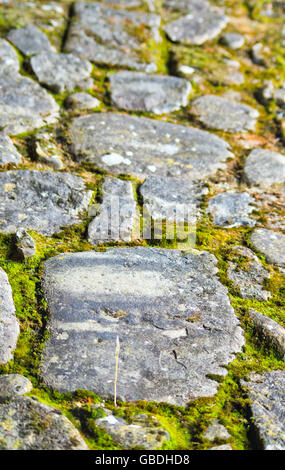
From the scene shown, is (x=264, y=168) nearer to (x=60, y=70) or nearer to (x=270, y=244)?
(x=270, y=244)

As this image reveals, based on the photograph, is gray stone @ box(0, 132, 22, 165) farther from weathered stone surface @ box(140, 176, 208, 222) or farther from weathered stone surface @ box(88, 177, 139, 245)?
weathered stone surface @ box(140, 176, 208, 222)

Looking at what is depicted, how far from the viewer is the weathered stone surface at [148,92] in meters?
3.40

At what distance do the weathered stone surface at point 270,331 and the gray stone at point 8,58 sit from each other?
2.57 m

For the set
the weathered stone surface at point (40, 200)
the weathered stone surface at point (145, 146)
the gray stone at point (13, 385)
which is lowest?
the gray stone at point (13, 385)

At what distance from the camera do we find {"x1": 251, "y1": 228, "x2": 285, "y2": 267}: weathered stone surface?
2.35 metres

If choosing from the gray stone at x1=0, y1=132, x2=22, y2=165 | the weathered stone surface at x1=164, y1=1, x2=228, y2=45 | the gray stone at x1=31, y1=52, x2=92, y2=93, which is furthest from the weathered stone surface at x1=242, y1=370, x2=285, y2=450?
the weathered stone surface at x1=164, y1=1, x2=228, y2=45

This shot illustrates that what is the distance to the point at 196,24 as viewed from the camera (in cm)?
431

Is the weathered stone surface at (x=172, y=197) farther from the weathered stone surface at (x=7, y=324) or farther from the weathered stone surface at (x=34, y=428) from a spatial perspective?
the weathered stone surface at (x=34, y=428)

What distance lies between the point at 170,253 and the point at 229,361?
25.9 inches

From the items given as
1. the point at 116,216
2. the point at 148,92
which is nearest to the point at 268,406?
the point at 116,216

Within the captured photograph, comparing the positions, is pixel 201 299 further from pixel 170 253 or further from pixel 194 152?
pixel 194 152

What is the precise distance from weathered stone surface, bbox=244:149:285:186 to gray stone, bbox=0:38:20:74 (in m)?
1.85

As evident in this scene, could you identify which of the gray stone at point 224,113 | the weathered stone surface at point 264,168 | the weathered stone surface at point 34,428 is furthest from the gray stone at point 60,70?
the weathered stone surface at point 34,428
